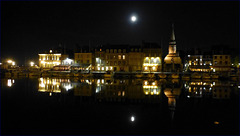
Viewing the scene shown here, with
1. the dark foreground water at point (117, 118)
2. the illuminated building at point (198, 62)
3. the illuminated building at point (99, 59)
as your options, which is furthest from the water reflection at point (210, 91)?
the illuminated building at point (99, 59)

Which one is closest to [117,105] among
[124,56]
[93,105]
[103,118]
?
[93,105]

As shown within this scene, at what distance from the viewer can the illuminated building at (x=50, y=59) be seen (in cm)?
6838

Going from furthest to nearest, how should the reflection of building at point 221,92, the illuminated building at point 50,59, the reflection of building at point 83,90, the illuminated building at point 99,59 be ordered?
1. the illuminated building at point 50,59
2. the illuminated building at point 99,59
3. the reflection of building at point 83,90
4. the reflection of building at point 221,92

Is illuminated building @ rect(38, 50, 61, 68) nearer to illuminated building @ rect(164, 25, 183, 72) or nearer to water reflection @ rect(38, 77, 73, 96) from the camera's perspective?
water reflection @ rect(38, 77, 73, 96)

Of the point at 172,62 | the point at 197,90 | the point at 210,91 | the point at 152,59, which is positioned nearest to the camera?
the point at 210,91

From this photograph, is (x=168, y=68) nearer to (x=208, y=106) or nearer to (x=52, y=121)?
(x=208, y=106)

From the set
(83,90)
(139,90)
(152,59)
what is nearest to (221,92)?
(139,90)

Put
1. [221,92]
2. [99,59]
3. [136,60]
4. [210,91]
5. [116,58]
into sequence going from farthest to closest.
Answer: [99,59], [116,58], [136,60], [210,91], [221,92]

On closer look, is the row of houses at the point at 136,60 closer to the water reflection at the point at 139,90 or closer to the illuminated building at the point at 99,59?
the illuminated building at the point at 99,59

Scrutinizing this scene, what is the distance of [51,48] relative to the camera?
2817 inches

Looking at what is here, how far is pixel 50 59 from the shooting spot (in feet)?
226

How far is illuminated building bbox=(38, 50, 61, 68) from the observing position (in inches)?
2692

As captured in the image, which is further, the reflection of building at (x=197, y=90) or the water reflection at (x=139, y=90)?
the reflection of building at (x=197, y=90)

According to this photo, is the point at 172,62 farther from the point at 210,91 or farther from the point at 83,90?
the point at 83,90
